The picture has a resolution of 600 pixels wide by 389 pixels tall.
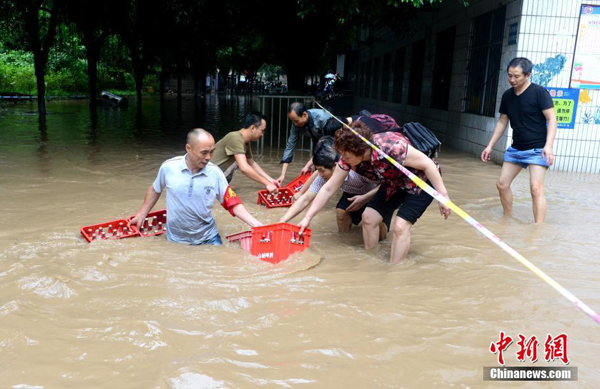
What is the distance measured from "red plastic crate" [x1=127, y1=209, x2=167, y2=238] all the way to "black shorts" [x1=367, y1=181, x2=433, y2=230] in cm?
199

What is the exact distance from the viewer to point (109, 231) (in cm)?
471

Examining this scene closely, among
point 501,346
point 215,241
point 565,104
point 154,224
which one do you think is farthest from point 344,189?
point 565,104

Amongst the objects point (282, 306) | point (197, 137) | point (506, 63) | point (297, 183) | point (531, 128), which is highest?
point (506, 63)

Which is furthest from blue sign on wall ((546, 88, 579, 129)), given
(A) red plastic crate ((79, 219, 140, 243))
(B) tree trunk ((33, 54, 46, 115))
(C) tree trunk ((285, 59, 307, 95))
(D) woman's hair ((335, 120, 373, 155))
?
(B) tree trunk ((33, 54, 46, 115))

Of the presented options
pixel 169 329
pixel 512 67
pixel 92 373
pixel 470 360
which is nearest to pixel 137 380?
pixel 92 373

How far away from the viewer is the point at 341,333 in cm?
308

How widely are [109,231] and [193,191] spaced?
0.99 m

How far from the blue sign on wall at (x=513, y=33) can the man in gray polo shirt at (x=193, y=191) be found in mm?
7182

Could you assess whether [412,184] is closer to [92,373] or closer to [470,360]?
[470,360]

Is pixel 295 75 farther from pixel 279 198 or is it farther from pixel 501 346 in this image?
pixel 501 346

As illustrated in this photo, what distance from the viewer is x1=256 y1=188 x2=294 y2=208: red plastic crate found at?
21.2 feet

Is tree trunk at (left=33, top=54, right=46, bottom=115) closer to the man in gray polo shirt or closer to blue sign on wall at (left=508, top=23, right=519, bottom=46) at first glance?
blue sign on wall at (left=508, top=23, right=519, bottom=46)

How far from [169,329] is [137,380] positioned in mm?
530

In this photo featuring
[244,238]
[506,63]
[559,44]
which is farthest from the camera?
[506,63]
